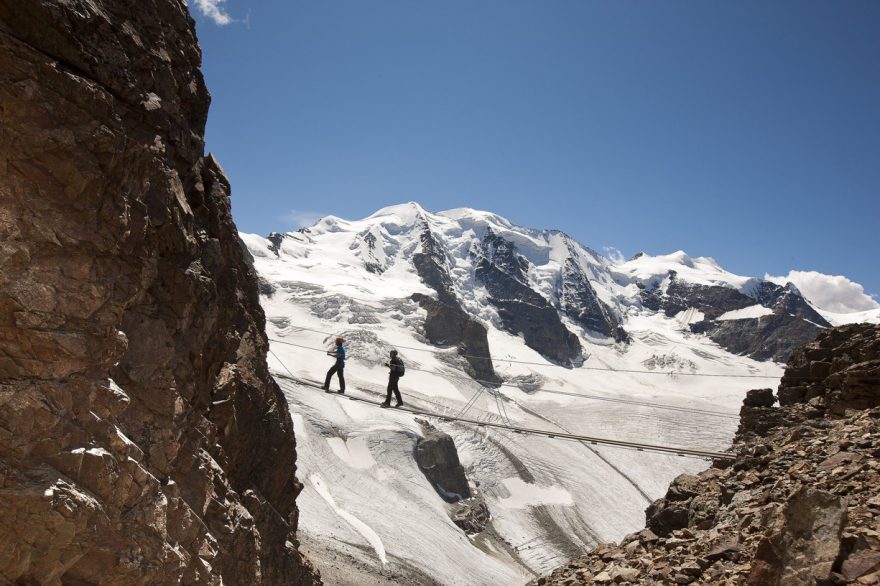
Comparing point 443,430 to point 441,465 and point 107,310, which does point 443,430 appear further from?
point 107,310

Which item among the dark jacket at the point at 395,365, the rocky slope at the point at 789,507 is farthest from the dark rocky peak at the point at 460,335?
the rocky slope at the point at 789,507

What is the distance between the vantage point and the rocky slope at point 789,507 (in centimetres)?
728

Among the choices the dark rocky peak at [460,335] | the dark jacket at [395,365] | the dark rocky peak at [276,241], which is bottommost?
the dark jacket at [395,365]

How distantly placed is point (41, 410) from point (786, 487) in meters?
11.0

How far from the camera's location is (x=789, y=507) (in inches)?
304

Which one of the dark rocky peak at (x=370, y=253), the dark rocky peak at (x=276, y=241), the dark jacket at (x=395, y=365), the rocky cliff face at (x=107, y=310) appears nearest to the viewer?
the rocky cliff face at (x=107, y=310)

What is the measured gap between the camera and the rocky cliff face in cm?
784

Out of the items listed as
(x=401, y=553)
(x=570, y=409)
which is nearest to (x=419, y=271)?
(x=570, y=409)

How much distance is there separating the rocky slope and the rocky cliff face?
720 centimetres

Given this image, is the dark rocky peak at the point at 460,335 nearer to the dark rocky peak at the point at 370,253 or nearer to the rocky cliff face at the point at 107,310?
the dark rocky peak at the point at 370,253

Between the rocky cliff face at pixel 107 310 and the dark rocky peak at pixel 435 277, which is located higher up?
the dark rocky peak at pixel 435 277

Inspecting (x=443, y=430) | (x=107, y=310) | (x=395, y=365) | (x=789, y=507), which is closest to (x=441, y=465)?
(x=443, y=430)

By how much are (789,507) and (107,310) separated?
8992 millimetres

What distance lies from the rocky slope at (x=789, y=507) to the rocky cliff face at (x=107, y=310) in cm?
720
